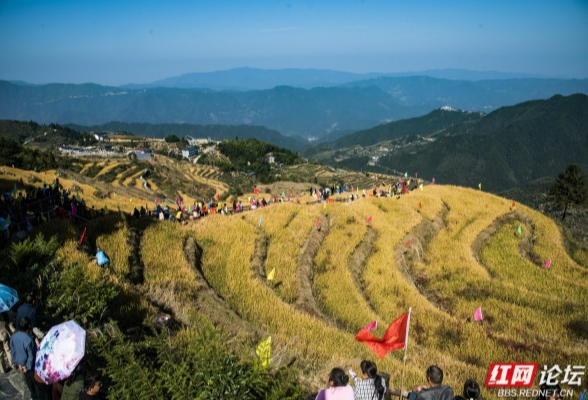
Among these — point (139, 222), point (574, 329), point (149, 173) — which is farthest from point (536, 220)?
point (149, 173)

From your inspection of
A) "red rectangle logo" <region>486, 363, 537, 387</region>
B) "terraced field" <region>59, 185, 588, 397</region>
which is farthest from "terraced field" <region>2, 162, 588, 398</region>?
"red rectangle logo" <region>486, 363, 537, 387</region>

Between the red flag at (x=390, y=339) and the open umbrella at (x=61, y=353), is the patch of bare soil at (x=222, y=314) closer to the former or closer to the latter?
the red flag at (x=390, y=339)

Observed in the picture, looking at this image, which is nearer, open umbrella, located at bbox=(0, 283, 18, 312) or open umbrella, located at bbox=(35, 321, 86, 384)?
open umbrella, located at bbox=(35, 321, 86, 384)

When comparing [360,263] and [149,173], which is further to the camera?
[149,173]

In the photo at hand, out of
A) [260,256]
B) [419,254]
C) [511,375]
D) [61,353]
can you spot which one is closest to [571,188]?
[419,254]

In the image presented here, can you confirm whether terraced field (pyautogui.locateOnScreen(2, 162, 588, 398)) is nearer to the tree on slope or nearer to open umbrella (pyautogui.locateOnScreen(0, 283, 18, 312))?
open umbrella (pyautogui.locateOnScreen(0, 283, 18, 312))

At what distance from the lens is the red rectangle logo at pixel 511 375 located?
9.16 m

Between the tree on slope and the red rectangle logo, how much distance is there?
54455mm

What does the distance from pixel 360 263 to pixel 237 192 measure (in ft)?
219

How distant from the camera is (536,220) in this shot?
34500mm

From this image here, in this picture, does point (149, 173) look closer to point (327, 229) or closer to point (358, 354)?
point (327, 229)

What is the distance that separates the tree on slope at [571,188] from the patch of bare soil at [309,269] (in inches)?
1733

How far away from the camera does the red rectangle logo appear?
30.1 feet

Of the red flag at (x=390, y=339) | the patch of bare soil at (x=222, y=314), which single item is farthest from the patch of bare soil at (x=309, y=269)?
the red flag at (x=390, y=339)
